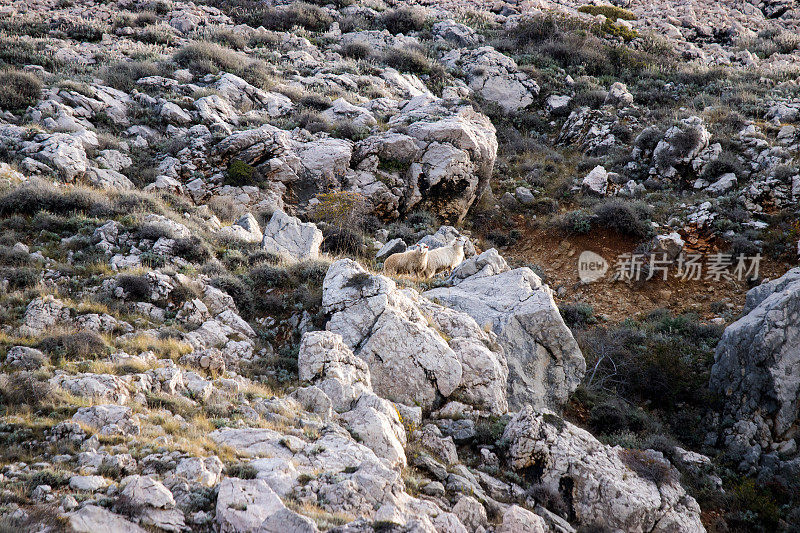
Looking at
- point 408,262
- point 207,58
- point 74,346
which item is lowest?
point 408,262

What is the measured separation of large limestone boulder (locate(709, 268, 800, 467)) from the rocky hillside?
5 centimetres

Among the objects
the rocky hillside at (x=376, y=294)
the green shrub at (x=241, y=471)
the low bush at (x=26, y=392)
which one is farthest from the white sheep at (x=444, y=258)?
the low bush at (x=26, y=392)

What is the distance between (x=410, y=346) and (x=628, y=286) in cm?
1034

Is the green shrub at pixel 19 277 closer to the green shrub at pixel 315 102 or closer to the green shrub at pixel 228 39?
the green shrub at pixel 315 102

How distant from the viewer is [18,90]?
633 inches

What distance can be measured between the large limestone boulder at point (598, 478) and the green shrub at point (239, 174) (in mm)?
12435

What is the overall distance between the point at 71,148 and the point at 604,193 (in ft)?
62.7

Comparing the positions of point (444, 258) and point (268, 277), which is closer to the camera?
point (268, 277)

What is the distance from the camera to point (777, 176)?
16891mm

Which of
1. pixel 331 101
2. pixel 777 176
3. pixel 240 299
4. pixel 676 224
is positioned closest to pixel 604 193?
pixel 676 224

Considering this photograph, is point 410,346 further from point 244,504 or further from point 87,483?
point 87,483

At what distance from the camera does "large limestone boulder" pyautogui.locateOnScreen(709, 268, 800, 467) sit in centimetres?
901

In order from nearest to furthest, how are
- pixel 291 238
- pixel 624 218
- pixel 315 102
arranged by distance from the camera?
pixel 291 238 < pixel 624 218 < pixel 315 102

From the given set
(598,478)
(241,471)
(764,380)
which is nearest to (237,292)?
(241,471)
